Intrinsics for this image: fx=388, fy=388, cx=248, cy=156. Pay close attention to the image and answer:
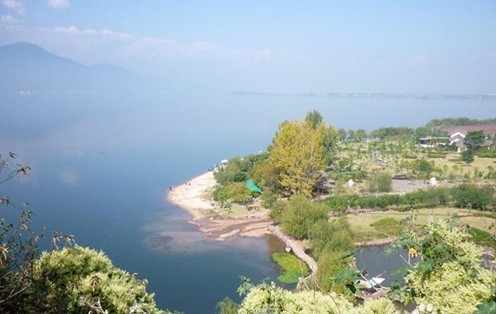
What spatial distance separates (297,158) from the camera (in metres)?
23.6

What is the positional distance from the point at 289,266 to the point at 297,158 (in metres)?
8.78

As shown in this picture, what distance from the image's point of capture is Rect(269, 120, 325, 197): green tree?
23.7 m

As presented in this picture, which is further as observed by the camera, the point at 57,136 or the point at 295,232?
the point at 57,136

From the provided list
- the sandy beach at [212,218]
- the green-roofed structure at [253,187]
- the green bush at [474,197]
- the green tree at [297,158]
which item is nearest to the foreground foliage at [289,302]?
the sandy beach at [212,218]

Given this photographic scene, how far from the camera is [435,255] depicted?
2.67m

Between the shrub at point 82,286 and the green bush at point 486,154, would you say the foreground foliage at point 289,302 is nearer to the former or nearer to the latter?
the shrub at point 82,286

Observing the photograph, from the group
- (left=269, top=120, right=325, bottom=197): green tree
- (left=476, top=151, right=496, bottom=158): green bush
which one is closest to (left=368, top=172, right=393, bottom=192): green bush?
(left=269, top=120, right=325, bottom=197): green tree

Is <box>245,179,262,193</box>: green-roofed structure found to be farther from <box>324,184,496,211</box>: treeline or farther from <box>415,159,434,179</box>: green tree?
<box>415,159,434,179</box>: green tree

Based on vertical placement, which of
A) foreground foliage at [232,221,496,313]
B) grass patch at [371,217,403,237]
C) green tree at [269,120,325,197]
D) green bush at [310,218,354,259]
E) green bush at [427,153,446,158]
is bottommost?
grass patch at [371,217,403,237]

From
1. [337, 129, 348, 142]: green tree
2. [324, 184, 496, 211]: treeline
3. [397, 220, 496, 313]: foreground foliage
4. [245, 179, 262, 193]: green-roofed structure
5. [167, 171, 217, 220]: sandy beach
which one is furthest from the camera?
[337, 129, 348, 142]: green tree

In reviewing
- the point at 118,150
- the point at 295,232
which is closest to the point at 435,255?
the point at 295,232

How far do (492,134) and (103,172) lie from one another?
141 feet

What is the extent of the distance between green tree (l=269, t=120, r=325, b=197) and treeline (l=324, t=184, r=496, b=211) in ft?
7.12

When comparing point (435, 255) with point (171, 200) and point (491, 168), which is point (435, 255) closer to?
point (171, 200)
